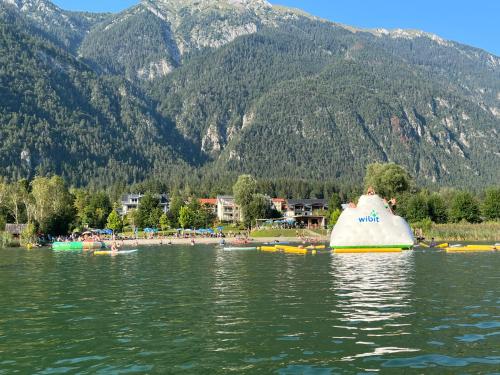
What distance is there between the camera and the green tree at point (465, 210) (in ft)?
543

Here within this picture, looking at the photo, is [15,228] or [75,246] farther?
[15,228]

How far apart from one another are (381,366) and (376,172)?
178m

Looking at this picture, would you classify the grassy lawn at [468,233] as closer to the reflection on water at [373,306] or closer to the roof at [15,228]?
the reflection on water at [373,306]

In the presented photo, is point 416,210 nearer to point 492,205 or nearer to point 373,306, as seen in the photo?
point 492,205

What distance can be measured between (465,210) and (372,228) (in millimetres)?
87763

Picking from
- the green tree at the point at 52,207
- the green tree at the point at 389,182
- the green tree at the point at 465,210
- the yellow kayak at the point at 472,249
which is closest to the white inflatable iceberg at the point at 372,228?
the yellow kayak at the point at 472,249

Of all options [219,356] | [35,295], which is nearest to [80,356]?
[219,356]

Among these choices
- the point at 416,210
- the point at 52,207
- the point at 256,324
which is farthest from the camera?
the point at 416,210

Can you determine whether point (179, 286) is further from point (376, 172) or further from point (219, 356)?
point (376, 172)

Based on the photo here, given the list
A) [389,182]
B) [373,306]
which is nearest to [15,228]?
[389,182]

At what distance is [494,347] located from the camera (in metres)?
24.0

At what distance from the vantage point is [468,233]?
136 m

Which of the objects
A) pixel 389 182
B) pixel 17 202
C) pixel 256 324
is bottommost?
pixel 256 324

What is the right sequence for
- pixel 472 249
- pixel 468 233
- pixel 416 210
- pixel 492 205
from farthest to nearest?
pixel 416 210
pixel 492 205
pixel 468 233
pixel 472 249
